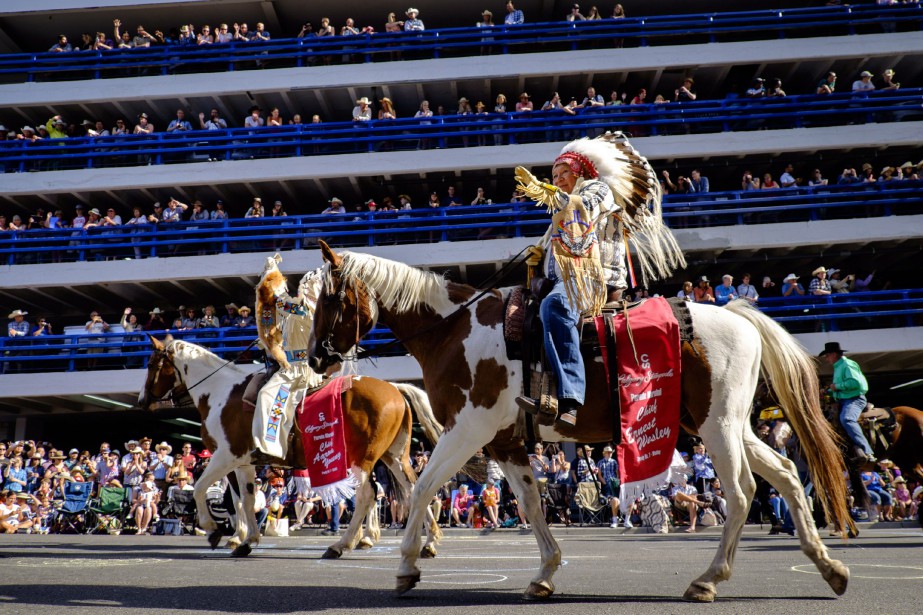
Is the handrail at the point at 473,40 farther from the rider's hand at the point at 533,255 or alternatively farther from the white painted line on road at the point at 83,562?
the rider's hand at the point at 533,255

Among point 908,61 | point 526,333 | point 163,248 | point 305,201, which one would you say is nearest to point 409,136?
point 305,201

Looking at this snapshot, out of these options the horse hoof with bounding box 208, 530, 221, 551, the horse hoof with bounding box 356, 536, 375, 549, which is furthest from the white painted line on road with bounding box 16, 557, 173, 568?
the horse hoof with bounding box 356, 536, 375, 549

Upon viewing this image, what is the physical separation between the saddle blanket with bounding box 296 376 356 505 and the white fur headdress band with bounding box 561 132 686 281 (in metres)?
4.92

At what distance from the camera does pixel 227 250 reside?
26.2m

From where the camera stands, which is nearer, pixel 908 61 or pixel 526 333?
pixel 526 333

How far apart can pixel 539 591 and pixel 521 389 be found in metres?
1.39

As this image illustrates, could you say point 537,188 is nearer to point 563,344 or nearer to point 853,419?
point 563,344

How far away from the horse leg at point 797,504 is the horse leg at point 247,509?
259 inches

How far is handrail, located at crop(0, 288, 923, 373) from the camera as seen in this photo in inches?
898

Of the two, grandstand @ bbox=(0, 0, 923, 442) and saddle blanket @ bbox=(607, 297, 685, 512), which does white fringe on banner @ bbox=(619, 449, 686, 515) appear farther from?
grandstand @ bbox=(0, 0, 923, 442)

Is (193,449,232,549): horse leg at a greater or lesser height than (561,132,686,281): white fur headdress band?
lesser

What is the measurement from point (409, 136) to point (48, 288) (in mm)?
13334

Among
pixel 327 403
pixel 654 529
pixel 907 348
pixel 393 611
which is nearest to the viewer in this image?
pixel 393 611

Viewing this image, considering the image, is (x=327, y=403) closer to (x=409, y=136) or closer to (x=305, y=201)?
(x=409, y=136)
